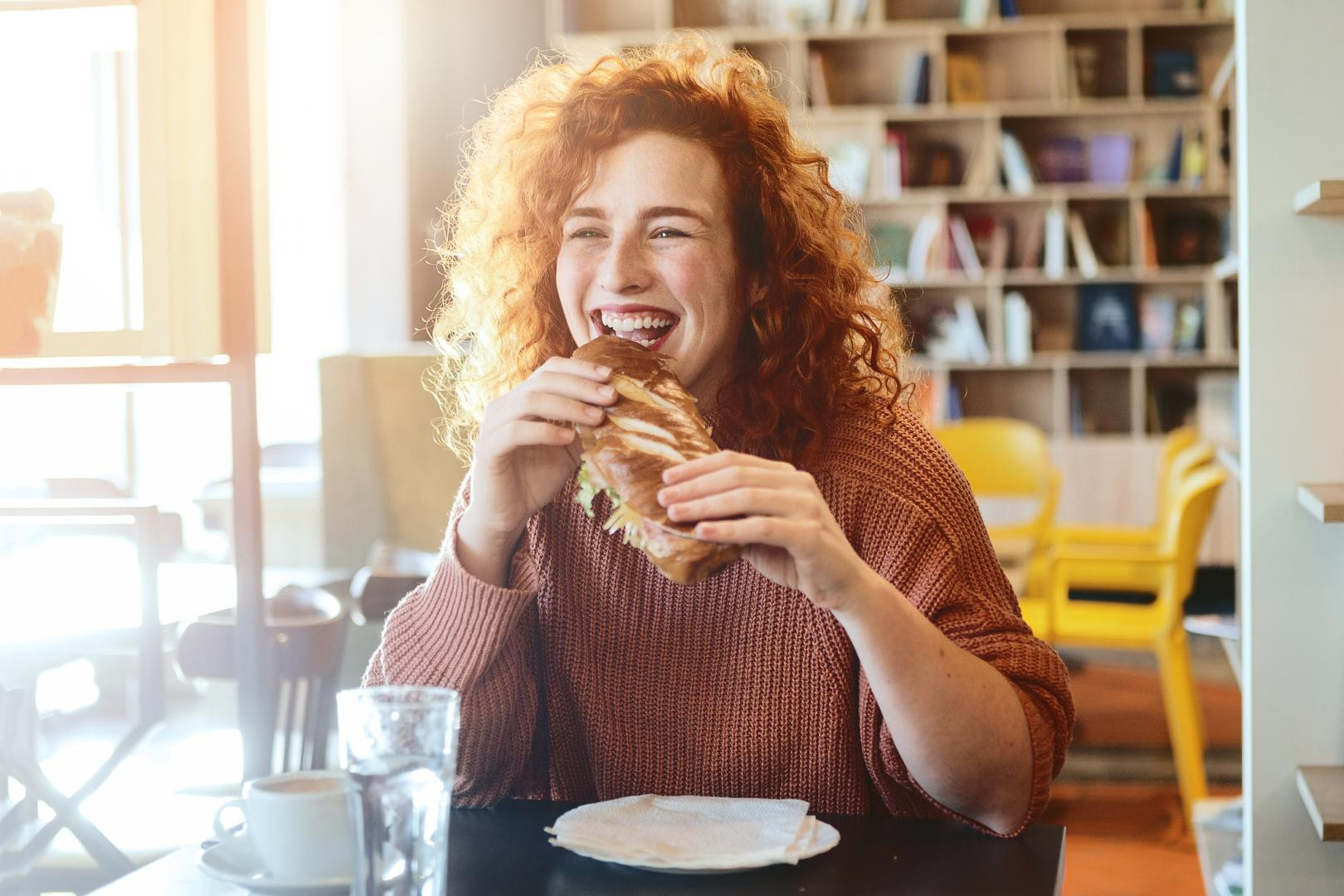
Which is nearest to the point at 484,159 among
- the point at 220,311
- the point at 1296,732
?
the point at 220,311

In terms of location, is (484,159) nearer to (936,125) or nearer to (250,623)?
(250,623)

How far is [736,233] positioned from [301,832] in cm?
84

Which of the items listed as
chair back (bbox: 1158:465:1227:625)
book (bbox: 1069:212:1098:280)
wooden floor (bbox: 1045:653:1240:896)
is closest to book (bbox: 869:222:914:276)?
book (bbox: 1069:212:1098:280)

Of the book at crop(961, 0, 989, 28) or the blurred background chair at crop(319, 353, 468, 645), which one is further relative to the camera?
the book at crop(961, 0, 989, 28)

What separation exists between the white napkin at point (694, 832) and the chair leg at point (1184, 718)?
2575mm

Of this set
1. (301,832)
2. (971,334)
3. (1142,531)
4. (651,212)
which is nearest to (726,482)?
(301,832)

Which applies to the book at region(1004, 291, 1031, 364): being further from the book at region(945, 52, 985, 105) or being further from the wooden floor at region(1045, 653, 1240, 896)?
the wooden floor at region(1045, 653, 1240, 896)

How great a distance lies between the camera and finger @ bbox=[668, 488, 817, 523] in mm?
1030

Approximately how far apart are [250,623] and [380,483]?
9.24ft

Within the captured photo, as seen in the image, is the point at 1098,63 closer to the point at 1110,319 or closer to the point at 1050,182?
the point at 1050,182

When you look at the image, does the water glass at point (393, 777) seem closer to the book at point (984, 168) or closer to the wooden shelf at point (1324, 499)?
the wooden shelf at point (1324, 499)

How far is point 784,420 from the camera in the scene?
4.93 ft

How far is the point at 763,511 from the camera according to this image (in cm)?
104

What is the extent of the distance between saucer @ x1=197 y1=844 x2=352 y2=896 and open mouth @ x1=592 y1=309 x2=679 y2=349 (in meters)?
0.66
